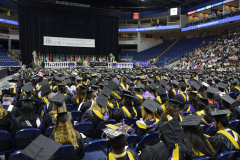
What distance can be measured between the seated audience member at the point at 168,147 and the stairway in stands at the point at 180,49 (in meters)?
30.8

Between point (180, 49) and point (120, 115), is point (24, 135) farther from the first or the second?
point (180, 49)

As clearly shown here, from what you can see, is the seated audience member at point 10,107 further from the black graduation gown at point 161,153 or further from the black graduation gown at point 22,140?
the black graduation gown at point 161,153

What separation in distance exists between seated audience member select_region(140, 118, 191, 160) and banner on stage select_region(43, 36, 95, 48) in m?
29.0

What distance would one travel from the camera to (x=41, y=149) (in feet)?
5.94

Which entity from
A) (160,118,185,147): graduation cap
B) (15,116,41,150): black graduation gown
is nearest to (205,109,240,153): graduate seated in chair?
(160,118,185,147): graduation cap

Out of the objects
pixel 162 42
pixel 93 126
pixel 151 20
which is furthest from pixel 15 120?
pixel 162 42

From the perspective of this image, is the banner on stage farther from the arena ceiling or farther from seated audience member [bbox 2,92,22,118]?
seated audience member [bbox 2,92,22,118]

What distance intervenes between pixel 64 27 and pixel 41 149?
3003 cm

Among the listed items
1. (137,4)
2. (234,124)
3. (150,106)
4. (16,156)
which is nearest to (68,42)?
(137,4)

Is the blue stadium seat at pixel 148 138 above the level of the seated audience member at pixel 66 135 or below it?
below

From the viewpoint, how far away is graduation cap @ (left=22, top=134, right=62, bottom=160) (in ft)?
5.70

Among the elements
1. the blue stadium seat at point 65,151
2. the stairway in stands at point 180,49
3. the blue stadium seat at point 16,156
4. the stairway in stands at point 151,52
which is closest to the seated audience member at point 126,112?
the blue stadium seat at point 65,151

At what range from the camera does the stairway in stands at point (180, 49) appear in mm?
32138

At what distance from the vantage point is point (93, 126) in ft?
12.0
